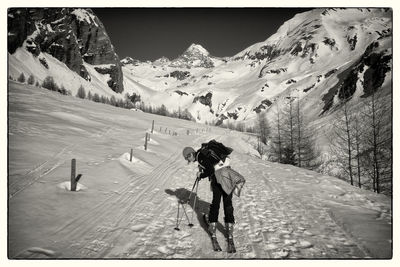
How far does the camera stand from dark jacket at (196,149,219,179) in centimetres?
549

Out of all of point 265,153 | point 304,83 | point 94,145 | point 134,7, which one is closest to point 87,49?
point 265,153

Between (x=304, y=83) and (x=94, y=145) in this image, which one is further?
(x=304, y=83)

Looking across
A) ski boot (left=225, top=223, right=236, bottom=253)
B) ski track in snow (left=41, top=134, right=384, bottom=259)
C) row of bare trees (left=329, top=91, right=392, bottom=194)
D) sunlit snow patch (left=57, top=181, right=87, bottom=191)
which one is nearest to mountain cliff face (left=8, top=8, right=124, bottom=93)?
row of bare trees (left=329, top=91, right=392, bottom=194)

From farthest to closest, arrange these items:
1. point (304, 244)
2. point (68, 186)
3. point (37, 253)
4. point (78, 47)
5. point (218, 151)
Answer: point (78, 47)
point (68, 186)
point (218, 151)
point (304, 244)
point (37, 253)

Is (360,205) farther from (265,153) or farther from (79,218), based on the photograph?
(265,153)

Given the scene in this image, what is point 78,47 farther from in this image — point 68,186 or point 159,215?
point 159,215

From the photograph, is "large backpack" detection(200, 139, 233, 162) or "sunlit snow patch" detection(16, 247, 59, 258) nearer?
"sunlit snow patch" detection(16, 247, 59, 258)

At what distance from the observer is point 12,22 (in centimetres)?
730

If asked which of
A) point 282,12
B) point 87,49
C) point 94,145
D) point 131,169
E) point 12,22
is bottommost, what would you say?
point 131,169

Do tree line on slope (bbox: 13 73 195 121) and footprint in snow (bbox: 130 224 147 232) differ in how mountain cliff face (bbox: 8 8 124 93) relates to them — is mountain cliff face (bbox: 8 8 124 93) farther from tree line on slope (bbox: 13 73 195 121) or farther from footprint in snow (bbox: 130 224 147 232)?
footprint in snow (bbox: 130 224 147 232)

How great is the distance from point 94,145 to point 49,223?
1031 cm

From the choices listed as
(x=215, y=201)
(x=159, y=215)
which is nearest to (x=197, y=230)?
(x=215, y=201)

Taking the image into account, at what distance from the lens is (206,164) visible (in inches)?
221

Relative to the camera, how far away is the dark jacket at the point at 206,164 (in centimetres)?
549
